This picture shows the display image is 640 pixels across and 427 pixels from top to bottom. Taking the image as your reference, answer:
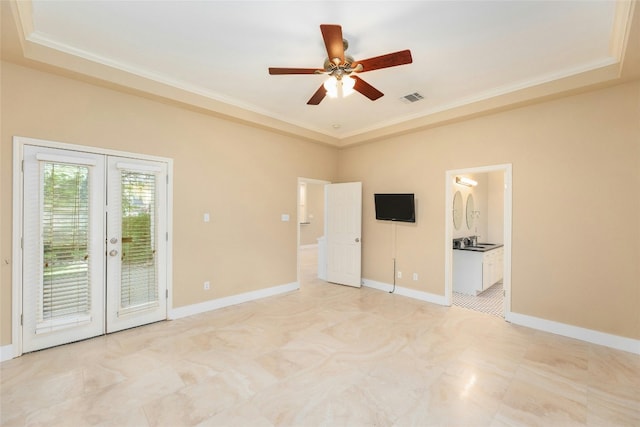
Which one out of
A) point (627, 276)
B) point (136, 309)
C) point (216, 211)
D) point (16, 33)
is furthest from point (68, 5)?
point (627, 276)

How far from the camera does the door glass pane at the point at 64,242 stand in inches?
117

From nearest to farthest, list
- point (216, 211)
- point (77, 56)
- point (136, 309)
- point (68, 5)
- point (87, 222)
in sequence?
point (68, 5), point (77, 56), point (87, 222), point (136, 309), point (216, 211)

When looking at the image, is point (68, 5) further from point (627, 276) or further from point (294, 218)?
point (627, 276)

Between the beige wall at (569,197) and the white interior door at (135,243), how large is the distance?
13.3 ft

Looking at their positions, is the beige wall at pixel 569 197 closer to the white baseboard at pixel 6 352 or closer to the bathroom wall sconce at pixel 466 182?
the bathroom wall sconce at pixel 466 182

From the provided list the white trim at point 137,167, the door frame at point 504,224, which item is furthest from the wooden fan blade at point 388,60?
the white trim at point 137,167

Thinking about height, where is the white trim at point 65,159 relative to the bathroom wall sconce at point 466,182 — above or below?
below

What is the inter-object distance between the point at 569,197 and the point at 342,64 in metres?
3.09

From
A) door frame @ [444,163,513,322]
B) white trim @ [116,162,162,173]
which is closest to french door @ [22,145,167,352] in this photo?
white trim @ [116,162,162,173]

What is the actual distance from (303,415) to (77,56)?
3.94 metres

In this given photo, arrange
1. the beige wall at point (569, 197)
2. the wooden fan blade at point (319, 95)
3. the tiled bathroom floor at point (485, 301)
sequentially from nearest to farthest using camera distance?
1. the wooden fan blade at point (319, 95)
2. the beige wall at point (569, 197)
3. the tiled bathroom floor at point (485, 301)

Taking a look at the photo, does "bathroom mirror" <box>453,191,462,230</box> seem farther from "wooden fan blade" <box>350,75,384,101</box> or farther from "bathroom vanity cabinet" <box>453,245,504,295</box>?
"wooden fan blade" <box>350,75,384,101</box>

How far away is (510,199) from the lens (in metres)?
3.83

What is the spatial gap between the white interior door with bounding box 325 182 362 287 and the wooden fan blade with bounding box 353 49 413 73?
3.10m
